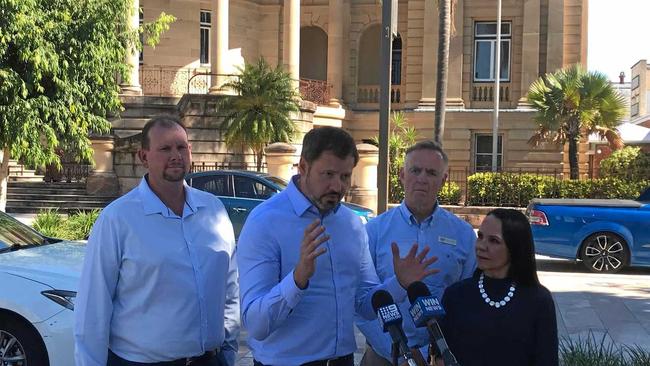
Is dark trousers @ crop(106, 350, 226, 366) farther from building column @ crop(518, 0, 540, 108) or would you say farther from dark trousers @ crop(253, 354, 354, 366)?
building column @ crop(518, 0, 540, 108)

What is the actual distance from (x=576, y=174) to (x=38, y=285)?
816 inches

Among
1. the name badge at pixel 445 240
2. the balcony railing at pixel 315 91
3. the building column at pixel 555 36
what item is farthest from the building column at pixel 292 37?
the name badge at pixel 445 240

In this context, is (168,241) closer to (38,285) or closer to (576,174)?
(38,285)

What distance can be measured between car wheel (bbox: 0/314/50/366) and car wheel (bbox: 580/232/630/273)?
9745mm

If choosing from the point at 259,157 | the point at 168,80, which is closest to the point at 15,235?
the point at 259,157

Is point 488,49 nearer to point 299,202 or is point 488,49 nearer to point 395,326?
point 299,202

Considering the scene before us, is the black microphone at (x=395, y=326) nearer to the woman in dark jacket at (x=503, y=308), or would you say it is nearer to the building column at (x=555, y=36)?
the woman in dark jacket at (x=503, y=308)

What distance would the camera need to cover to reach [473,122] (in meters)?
29.1

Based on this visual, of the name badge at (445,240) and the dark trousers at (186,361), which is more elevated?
the name badge at (445,240)

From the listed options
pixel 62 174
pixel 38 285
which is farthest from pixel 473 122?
pixel 38 285

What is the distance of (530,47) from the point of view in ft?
95.3

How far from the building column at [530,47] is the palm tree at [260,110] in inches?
435

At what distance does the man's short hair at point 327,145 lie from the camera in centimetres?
280

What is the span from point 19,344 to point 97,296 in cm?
280
